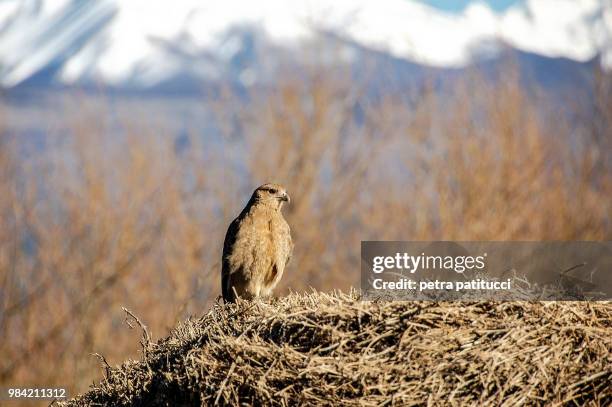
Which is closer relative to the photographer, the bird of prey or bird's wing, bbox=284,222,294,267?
the bird of prey

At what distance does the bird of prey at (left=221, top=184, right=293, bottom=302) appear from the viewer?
809 cm

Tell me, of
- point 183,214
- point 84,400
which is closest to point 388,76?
point 183,214

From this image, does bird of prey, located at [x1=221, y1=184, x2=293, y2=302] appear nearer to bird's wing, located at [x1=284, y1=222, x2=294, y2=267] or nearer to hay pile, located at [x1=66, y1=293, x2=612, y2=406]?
bird's wing, located at [x1=284, y1=222, x2=294, y2=267]

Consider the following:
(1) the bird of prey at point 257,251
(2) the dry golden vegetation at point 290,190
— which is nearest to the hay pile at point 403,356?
(1) the bird of prey at point 257,251

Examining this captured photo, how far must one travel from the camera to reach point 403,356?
16.3 ft

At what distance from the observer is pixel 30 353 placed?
Answer: 3052 centimetres

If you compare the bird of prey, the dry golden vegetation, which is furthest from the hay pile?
the dry golden vegetation

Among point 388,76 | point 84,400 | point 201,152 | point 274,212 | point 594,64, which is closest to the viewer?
point 84,400

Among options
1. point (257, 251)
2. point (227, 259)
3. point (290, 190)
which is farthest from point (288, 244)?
point (290, 190)

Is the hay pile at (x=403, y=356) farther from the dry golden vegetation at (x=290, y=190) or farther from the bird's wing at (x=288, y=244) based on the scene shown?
the dry golden vegetation at (x=290, y=190)

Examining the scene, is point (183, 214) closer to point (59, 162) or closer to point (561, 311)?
point (59, 162)

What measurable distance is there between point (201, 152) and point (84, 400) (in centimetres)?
2910

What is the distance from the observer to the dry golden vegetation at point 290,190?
31062 mm

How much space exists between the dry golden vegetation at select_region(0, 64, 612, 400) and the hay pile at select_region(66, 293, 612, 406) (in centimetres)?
2452
